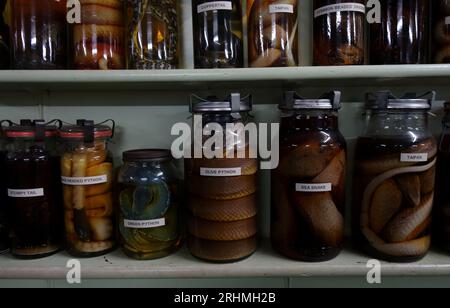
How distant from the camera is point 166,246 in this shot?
2.10 ft

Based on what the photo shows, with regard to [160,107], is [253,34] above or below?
above

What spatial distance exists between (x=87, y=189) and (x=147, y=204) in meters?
0.12

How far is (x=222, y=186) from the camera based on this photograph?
→ 1.92ft

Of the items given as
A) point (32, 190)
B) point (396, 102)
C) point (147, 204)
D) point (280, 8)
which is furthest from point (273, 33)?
point (32, 190)

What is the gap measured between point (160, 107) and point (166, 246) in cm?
32

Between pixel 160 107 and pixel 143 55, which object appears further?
pixel 160 107

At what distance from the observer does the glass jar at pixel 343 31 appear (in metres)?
0.57

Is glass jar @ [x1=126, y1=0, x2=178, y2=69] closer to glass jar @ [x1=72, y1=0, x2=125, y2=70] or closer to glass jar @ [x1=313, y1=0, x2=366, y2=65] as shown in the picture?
glass jar @ [x1=72, y1=0, x2=125, y2=70]

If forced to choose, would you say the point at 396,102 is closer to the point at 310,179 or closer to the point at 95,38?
the point at 310,179

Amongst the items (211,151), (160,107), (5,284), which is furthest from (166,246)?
(5,284)

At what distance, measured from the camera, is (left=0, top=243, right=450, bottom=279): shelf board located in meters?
0.60

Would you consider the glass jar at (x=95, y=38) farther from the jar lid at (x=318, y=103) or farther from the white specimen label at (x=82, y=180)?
the jar lid at (x=318, y=103)

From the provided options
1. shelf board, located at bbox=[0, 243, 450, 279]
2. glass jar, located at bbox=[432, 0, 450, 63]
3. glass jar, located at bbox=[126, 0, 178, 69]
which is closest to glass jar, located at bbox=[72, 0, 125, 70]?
glass jar, located at bbox=[126, 0, 178, 69]

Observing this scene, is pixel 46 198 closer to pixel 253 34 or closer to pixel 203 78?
pixel 203 78
